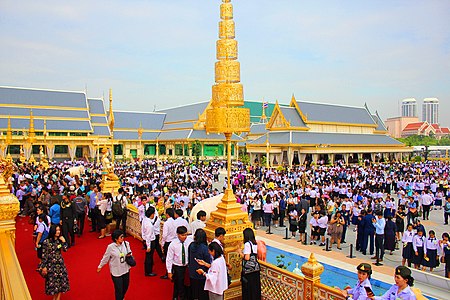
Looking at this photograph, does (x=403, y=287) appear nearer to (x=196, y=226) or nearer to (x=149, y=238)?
(x=196, y=226)

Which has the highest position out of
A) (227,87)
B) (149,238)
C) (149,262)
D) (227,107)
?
(227,87)

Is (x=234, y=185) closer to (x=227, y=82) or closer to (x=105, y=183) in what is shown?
(x=105, y=183)

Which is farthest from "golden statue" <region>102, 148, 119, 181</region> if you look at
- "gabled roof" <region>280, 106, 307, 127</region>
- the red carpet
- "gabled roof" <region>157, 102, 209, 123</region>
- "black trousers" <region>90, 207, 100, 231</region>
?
"gabled roof" <region>157, 102, 209, 123</region>

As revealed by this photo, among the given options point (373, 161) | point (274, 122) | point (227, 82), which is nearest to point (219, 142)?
point (274, 122)

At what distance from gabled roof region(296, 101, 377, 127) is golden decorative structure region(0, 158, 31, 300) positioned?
134ft

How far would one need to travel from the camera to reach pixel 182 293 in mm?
5984

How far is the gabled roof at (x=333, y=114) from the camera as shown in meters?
44.8

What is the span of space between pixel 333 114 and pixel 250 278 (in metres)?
45.7

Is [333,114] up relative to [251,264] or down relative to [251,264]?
up

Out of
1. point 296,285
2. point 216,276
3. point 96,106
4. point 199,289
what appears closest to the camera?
point 216,276

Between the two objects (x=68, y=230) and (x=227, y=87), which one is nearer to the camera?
(x=227, y=87)

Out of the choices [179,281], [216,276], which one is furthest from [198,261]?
[179,281]

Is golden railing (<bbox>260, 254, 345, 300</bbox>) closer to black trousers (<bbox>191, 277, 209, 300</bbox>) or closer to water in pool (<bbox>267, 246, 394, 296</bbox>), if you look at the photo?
black trousers (<bbox>191, 277, 209, 300</bbox>)

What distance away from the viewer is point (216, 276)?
4945 mm
